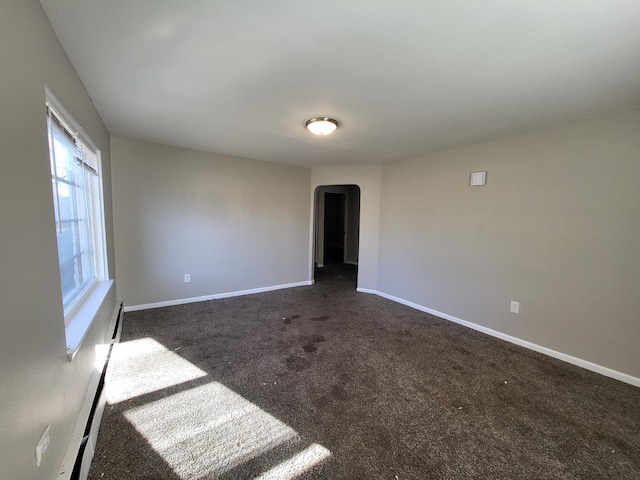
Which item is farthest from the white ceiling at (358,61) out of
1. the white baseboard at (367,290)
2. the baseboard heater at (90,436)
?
the white baseboard at (367,290)

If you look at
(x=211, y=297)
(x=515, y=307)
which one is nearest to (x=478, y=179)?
(x=515, y=307)

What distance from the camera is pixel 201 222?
12.9ft

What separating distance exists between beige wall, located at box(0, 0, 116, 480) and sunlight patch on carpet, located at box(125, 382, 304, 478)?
44cm

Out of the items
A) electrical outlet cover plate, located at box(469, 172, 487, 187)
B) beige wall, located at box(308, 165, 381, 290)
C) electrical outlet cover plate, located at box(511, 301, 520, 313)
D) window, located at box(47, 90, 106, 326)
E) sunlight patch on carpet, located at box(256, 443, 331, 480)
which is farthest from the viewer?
beige wall, located at box(308, 165, 381, 290)

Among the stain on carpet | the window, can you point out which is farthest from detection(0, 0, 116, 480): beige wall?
the stain on carpet

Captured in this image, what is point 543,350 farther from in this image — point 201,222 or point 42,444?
point 201,222

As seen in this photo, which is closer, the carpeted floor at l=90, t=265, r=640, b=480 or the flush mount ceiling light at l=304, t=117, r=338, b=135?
the carpeted floor at l=90, t=265, r=640, b=480

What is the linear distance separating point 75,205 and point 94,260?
783mm

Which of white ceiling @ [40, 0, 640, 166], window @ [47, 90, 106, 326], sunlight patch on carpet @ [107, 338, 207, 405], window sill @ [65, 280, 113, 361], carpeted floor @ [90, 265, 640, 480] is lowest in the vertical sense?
carpeted floor @ [90, 265, 640, 480]

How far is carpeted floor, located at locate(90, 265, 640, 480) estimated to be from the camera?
142 cm

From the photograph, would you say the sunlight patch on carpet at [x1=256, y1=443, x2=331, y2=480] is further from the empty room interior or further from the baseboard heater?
the baseboard heater

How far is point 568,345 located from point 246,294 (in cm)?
417

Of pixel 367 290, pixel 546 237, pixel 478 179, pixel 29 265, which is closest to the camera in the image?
pixel 29 265

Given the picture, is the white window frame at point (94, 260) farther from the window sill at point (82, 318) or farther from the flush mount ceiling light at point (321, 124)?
the flush mount ceiling light at point (321, 124)
